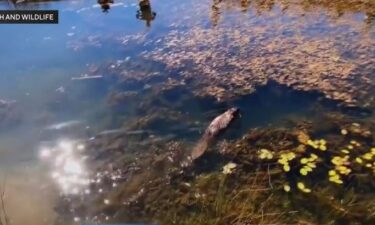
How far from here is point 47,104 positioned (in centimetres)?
648

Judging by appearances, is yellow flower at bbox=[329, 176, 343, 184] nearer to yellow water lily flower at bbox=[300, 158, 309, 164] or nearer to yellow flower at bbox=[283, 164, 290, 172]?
yellow water lily flower at bbox=[300, 158, 309, 164]

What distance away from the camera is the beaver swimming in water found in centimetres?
517

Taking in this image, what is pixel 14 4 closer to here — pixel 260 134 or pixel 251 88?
pixel 251 88

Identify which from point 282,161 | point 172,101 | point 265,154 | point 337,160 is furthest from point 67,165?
point 337,160

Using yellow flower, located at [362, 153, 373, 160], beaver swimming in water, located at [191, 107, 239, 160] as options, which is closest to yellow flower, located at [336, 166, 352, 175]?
yellow flower, located at [362, 153, 373, 160]

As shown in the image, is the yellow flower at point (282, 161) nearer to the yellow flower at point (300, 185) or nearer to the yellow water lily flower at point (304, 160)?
the yellow water lily flower at point (304, 160)

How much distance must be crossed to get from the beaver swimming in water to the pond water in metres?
0.11

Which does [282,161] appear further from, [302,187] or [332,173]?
[332,173]

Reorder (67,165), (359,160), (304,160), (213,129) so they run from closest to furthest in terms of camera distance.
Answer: (359,160), (304,160), (67,165), (213,129)

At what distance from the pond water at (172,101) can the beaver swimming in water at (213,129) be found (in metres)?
0.11

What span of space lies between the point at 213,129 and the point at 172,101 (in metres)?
1.23

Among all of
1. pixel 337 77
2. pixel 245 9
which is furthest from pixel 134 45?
pixel 337 77

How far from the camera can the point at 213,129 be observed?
5.39 meters

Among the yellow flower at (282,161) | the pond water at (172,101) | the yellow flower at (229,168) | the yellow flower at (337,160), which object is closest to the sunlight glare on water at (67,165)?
the pond water at (172,101)
